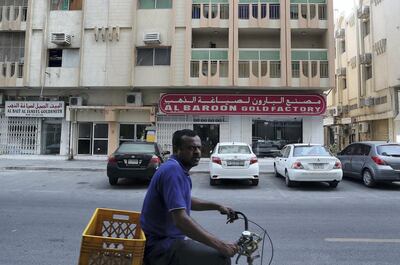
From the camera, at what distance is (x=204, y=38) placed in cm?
2439

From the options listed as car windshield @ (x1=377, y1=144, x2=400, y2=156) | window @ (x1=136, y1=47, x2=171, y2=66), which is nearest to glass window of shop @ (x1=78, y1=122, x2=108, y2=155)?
window @ (x1=136, y1=47, x2=171, y2=66)

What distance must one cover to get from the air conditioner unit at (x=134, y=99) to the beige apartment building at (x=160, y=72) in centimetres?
6

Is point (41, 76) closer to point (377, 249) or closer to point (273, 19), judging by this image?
point (273, 19)

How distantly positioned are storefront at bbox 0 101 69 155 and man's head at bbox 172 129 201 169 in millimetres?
22665

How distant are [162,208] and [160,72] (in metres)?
20.7

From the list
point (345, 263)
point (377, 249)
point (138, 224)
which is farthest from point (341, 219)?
point (138, 224)

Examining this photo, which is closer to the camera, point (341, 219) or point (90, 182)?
point (341, 219)

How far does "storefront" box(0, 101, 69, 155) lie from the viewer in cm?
2395

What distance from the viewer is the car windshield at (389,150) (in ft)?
41.0

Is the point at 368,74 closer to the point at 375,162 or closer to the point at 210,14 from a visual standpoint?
the point at 210,14

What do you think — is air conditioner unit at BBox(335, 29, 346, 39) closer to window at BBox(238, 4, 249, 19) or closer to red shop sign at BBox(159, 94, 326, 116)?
red shop sign at BBox(159, 94, 326, 116)

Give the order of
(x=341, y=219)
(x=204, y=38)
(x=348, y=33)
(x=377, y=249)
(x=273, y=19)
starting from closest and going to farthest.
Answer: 1. (x=377, y=249)
2. (x=341, y=219)
3. (x=273, y=19)
4. (x=204, y=38)
5. (x=348, y=33)

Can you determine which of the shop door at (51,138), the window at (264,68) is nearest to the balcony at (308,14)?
the window at (264,68)

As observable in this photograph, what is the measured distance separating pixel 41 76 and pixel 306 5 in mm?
16843
